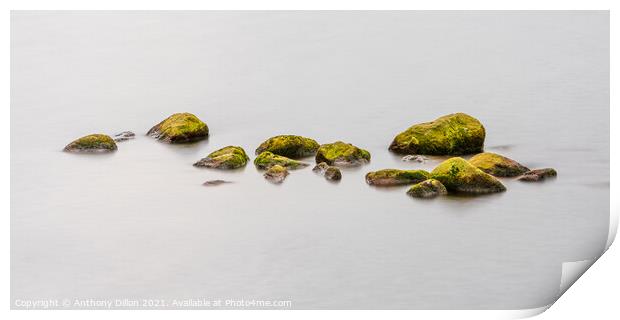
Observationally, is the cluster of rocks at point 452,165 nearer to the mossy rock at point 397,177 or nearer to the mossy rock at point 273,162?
the mossy rock at point 397,177

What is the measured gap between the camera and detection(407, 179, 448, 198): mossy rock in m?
18.9

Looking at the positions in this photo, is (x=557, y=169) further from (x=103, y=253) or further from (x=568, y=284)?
(x=103, y=253)

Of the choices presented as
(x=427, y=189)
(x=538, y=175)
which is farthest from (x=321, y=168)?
(x=538, y=175)

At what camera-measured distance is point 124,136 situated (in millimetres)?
23391

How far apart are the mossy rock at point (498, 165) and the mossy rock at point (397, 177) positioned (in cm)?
105

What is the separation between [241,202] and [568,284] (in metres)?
6.05

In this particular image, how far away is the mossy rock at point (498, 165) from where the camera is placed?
20031 mm

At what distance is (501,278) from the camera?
1498cm

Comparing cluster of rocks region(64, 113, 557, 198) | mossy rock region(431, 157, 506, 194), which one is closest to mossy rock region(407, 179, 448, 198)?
cluster of rocks region(64, 113, 557, 198)

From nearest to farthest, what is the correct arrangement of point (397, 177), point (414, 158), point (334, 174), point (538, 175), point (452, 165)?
point (452, 165) → point (397, 177) → point (538, 175) → point (334, 174) → point (414, 158)

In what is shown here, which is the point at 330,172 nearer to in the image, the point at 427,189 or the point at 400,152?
the point at 427,189

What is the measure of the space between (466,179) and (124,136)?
7.22 meters

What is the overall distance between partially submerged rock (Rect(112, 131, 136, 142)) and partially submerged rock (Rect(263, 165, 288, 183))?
155 inches

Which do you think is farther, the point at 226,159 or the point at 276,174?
the point at 226,159
